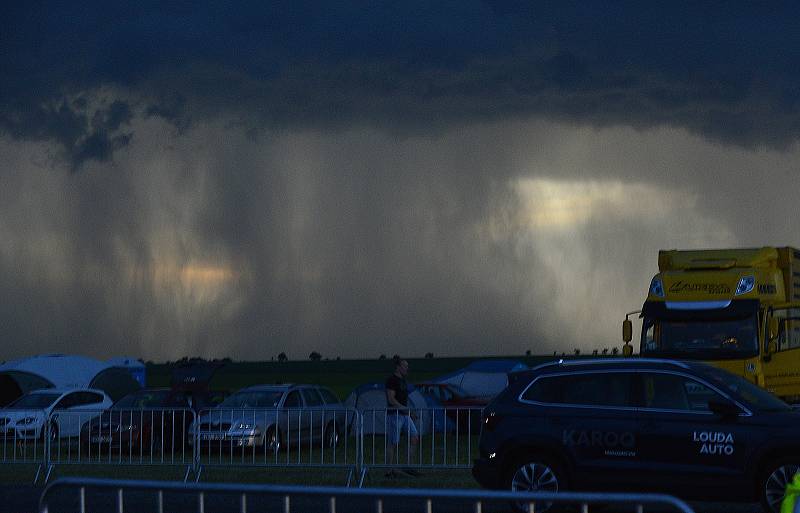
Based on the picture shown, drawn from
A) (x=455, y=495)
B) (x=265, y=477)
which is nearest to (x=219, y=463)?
(x=265, y=477)

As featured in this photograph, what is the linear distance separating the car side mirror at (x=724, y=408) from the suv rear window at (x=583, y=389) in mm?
992

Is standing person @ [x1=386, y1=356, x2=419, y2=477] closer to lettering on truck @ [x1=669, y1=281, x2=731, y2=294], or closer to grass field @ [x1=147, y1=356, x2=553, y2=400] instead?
lettering on truck @ [x1=669, y1=281, x2=731, y2=294]

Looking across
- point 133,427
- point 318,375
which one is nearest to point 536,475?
point 133,427

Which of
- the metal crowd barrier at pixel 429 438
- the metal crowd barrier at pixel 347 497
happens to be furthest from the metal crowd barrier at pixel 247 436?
the metal crowd barrier at pixel 347 497

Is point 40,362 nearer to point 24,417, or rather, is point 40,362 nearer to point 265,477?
point 24,417

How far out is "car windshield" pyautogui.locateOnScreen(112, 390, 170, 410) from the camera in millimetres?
29156

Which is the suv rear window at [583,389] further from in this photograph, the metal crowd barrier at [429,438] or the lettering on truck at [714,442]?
the metal crowd barrier at [429,438]

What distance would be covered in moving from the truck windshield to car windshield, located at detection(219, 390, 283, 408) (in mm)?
9047

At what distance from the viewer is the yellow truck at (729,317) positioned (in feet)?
71.4

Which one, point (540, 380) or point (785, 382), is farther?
point (785, 382)

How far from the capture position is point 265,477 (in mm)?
20500

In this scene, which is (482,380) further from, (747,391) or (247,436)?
(747,391)

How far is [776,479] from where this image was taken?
1362 cm

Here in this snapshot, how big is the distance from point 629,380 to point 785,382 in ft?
28.1
